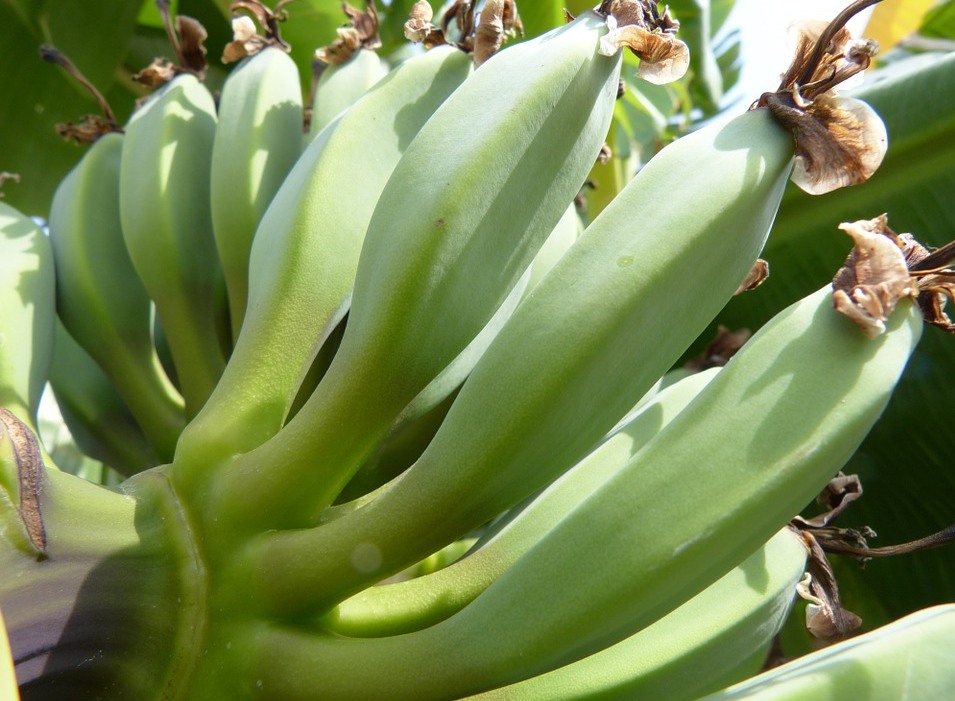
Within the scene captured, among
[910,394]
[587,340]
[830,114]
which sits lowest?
[910,394]

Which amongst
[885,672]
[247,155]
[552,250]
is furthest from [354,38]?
[885,672]

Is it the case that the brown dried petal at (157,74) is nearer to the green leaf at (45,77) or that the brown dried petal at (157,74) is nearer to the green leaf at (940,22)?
the green leaf at (45,77)

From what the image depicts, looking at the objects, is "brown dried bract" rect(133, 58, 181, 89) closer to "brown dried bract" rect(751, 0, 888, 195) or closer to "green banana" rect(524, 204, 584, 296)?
"green banana" rect(524, 204, 584, 296)

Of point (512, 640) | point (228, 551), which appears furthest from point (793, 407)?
point (228, 551)

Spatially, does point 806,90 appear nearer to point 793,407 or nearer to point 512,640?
point 793,407

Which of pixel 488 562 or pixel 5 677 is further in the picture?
pixel 488 562

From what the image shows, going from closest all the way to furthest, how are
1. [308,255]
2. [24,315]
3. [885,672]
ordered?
[885,672] → [308,255] → [24,315]

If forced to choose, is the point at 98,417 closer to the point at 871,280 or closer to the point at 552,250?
the point at 552,250
